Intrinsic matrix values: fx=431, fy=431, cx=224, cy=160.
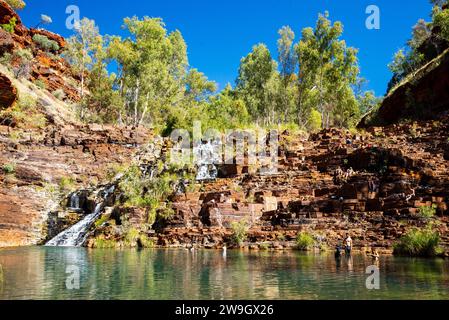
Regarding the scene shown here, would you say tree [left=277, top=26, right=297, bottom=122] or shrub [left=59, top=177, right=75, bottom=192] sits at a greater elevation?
tree [left=277, top=26, right=297, bottom=122]

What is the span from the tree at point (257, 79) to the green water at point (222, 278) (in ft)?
175

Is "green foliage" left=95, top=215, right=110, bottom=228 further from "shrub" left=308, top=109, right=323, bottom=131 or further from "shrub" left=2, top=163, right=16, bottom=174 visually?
"shrub" left=308, top=109, right=323, bottom=131

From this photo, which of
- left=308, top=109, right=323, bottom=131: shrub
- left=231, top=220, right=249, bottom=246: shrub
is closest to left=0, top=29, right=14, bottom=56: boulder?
left=308, top=109, right=323, bottom=131: shrub

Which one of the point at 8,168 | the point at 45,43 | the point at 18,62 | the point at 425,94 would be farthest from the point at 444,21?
the point at 45,43

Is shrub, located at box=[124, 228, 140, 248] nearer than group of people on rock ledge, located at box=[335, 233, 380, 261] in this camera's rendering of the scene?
No

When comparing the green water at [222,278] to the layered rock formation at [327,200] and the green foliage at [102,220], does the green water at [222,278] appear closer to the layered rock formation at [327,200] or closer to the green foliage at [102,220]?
the layered rock formation at [327,200]

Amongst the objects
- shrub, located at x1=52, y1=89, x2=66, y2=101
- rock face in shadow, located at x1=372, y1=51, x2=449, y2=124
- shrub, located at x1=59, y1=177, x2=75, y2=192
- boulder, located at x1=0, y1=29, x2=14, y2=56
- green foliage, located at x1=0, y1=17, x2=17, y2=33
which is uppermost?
green foliage, located at x1=0, y1=17, x2=17, y2=33

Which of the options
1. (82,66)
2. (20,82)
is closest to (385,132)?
(82,66)

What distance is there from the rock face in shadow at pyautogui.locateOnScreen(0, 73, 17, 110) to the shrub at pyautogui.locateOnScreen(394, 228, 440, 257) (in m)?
49.3

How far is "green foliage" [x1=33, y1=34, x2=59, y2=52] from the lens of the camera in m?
88.2

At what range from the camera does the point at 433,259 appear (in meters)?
23.2

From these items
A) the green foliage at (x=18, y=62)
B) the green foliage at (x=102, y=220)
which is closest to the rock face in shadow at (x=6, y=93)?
the green foliage at (x=18, y=62)

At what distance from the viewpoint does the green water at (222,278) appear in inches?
546
